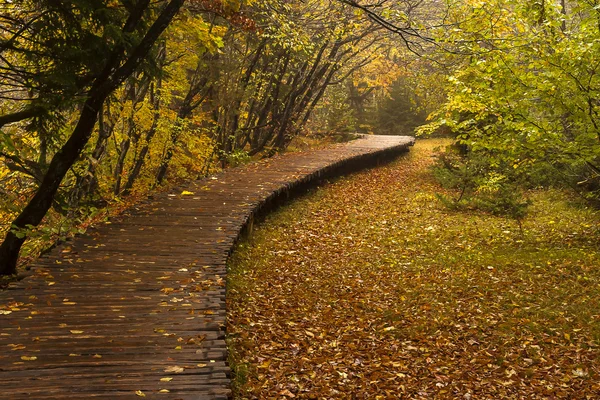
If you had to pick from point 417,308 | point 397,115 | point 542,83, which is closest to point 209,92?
point 542,83

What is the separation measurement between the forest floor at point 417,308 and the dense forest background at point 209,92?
1744 mm

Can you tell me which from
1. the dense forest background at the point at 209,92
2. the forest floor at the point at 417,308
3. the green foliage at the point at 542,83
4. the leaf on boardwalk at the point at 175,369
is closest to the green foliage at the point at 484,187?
the dense forest background at the point at 209,92

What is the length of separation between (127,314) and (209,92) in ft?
42.9

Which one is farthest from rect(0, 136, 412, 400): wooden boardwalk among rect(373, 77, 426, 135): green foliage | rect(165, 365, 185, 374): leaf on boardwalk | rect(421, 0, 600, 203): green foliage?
rect(373, 77, 426, 135): green foliage

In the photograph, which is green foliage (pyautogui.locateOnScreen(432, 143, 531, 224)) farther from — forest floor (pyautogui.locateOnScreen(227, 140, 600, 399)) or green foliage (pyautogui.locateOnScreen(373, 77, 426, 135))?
green foliage (pyautogui.locateOnScreen(373, 77, 426, 135))

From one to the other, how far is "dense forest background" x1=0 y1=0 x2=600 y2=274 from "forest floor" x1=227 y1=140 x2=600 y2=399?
1.74 m

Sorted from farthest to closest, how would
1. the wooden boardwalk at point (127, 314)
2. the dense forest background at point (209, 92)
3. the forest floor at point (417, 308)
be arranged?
the dense forest background at point (209, 92) → the forest floor at point (417, 308) → the wooden boardwalk at point (127, 314)

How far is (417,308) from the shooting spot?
7.81 m

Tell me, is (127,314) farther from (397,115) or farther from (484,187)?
(397,115)

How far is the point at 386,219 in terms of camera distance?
1291 cm

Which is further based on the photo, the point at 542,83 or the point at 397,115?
the point at 397,115

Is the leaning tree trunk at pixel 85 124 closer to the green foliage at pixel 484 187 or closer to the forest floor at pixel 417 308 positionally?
the forest floor at pixel 417 308

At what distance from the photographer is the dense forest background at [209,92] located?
6.52m

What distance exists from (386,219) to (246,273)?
210 inches
